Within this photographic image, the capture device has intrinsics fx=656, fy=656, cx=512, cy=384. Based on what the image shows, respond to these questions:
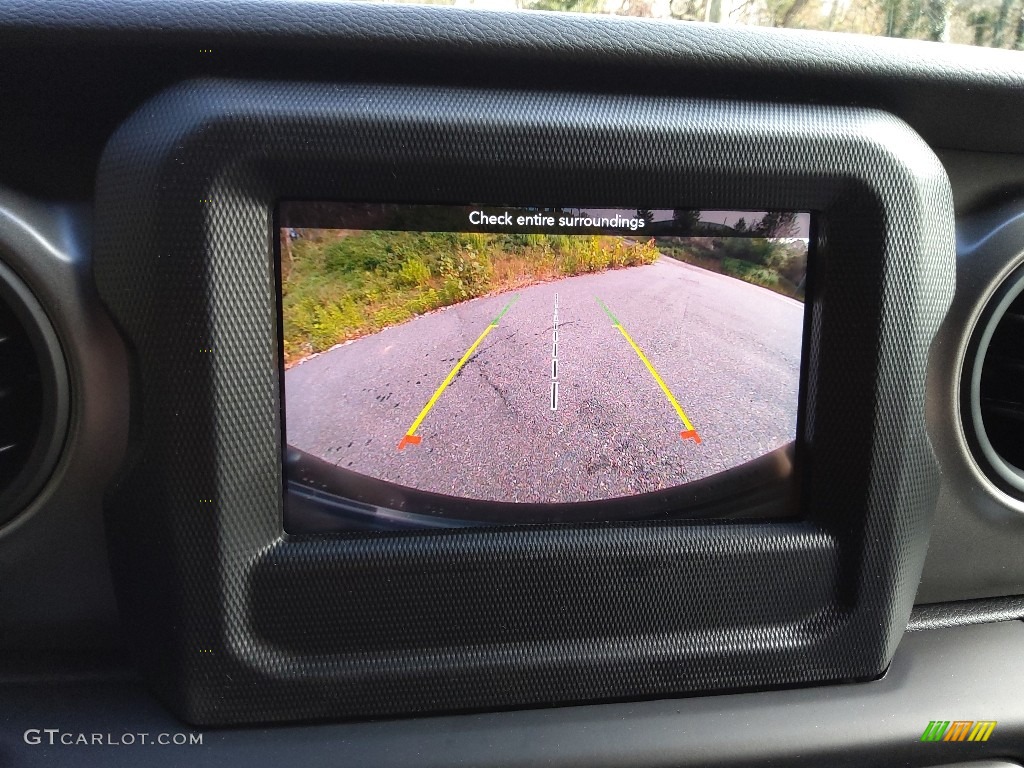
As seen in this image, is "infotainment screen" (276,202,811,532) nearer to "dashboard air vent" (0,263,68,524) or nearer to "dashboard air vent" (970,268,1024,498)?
"dashboard air vent" (0,263,68,524)

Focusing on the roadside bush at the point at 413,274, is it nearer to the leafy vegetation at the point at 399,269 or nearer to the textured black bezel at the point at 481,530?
the leafy vegetation at the point at 399,269

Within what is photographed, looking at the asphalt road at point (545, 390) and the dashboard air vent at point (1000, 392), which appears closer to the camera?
the asphalt road at point (545, 390)

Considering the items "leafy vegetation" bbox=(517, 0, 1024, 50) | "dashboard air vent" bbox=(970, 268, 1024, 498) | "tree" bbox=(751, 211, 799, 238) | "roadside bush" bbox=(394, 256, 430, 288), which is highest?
"leafy vegetation" bbox=(517, 0, 1024, 50)

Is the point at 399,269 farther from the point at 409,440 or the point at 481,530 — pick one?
the point at 481,530

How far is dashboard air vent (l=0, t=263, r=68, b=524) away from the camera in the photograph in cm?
108

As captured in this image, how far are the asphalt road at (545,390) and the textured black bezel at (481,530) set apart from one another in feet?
0.28

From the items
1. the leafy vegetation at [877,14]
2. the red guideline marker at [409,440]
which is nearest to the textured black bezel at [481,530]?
the red guideline marker at [409,440]

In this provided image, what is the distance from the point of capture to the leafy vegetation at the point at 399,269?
1066mm

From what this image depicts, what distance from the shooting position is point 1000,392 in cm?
145

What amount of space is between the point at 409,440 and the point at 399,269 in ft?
0.96

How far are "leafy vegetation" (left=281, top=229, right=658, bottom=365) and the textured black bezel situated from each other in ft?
0.19

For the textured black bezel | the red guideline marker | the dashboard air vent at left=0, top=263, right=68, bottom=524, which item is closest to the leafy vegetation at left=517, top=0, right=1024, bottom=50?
the textured black bezel

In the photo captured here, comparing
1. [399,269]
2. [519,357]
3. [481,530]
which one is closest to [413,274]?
[399,269]

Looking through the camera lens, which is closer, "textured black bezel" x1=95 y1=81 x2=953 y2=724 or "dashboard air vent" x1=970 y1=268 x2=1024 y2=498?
"textured black bezel" x1=95 y1=81 x2=953 y2=724
